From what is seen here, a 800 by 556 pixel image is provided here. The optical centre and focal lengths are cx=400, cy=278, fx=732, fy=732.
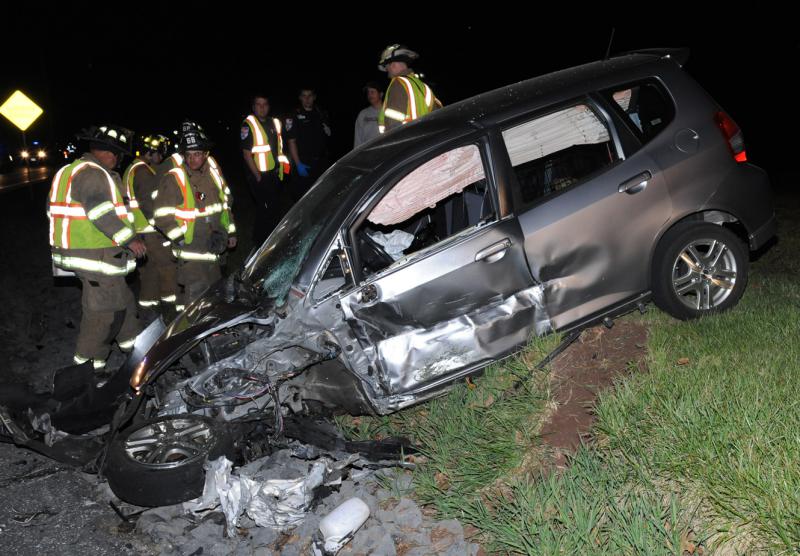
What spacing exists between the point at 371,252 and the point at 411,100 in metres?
2.68

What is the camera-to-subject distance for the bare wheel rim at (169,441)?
14.8ft

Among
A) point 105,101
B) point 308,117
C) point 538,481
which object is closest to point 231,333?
point 538,481

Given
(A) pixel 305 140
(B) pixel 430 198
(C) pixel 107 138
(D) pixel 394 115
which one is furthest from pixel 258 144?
(B) pixel 430 198

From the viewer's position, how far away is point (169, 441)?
4617mm

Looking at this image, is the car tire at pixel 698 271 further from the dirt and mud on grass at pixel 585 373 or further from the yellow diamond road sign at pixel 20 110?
the yellow diamond road sign at pixel 20 110

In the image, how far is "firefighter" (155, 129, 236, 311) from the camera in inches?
285

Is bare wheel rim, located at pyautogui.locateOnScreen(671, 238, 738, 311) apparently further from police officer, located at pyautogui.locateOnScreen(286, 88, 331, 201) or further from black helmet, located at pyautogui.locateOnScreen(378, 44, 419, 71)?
police officer, located at pyautogui.locateOnScreen(286, 88, 331, 201)

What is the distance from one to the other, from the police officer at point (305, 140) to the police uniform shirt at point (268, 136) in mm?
790

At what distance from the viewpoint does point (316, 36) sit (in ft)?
117

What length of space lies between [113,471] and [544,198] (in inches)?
122

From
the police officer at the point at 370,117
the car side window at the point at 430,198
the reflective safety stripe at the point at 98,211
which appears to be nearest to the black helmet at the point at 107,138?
the reflective safety stripe at the point at 98,211

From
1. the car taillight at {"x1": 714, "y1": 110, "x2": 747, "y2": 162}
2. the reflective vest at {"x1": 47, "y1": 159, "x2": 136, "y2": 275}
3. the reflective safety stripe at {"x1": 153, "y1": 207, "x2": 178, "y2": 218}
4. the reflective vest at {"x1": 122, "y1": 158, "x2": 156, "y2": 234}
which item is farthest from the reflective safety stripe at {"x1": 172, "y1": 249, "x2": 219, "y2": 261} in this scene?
the car taillight at {"x1": 714, "y1": 110, "x2": 747, "y2": 162}

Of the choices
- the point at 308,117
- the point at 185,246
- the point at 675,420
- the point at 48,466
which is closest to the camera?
the point at 675,420

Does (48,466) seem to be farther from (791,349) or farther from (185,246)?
(791,349)
